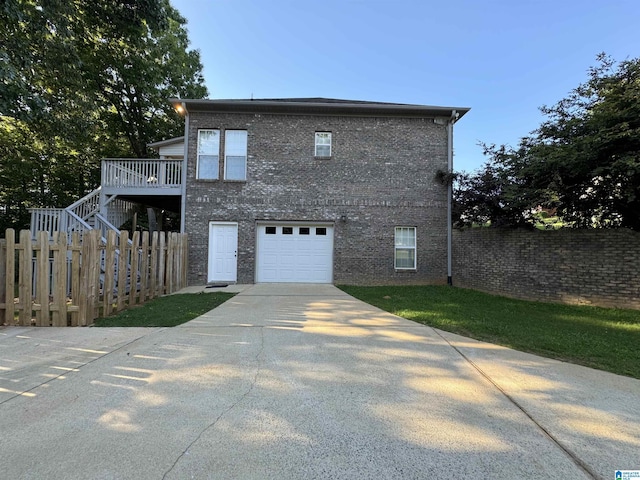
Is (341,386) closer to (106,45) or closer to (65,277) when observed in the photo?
(65,277)

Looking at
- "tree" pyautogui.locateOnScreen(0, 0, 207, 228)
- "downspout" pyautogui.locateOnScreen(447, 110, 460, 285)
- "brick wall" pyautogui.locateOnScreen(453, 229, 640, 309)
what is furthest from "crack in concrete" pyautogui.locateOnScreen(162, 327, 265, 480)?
"downspout" pyautogui.locateOnScreen(447, 110, 460, 285)

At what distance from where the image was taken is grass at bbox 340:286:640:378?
4605 millimetres

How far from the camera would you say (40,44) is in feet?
34.1

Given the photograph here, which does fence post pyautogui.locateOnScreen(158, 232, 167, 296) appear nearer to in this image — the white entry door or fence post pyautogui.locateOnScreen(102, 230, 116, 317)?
fence post pyautogui.locateOnScreen(102, 230, 116, 317)

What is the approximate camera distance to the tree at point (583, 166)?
7.57m

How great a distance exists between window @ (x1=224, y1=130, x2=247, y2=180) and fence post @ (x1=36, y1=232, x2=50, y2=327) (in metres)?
7.31

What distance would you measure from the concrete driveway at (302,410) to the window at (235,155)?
8524 mm

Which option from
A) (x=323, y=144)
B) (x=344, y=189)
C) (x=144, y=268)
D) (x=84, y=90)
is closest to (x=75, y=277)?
(x=144, y=268)

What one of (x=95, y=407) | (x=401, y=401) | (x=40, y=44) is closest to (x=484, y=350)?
(x=401, y=401)

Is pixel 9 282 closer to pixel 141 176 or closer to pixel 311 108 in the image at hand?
pixel 141 176

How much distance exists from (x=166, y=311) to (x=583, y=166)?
10.0 metres

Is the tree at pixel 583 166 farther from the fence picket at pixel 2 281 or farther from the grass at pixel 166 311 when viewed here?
the fence picket at pixel 2 281

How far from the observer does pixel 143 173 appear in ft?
43.0

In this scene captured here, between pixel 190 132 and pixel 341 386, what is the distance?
11778 millimetres
